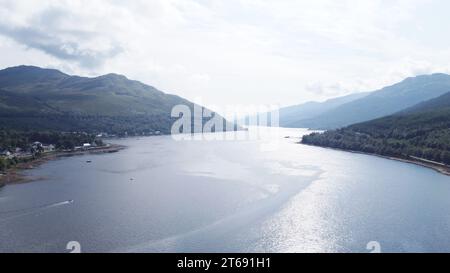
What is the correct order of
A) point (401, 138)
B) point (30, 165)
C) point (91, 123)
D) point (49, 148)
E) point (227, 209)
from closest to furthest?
point (227, 209) → point (30, 165) → point (49, 148) → point (401, 138) → point (91, 123)

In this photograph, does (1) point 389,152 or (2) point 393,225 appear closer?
(2) point 393,225

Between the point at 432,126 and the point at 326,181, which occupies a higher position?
the point at 432,126

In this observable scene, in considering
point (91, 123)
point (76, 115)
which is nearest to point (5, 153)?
point (91, 123)

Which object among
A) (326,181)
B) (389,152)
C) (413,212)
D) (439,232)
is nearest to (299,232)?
(439,232)

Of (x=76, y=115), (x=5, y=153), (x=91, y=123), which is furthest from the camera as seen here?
(x=76, y=115)

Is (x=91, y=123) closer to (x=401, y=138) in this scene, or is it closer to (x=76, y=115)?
(x=76, y=115)
